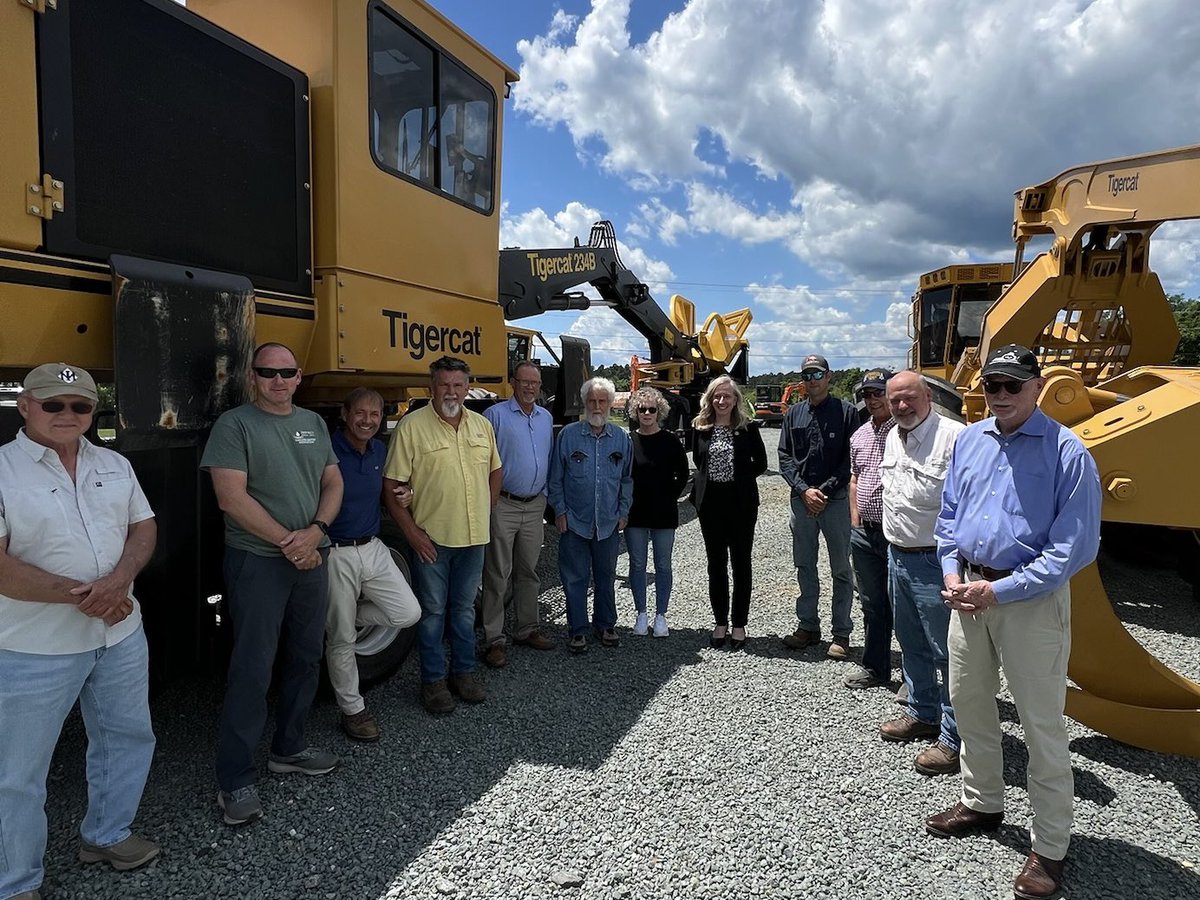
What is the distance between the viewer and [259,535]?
2705mm

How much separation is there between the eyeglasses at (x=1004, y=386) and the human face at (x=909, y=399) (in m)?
0.85

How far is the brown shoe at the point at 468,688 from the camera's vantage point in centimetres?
381

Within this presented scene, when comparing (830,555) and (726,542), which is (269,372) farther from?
(830,555)

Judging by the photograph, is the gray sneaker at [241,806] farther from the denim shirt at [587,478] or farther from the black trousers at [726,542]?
the black trousers at [726,542]

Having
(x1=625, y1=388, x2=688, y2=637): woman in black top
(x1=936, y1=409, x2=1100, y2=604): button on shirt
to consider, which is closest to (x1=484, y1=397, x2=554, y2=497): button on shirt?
(x1=625, y1=388, x2=688, y2=637): woman in black top

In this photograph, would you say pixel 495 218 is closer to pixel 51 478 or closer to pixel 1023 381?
pixel 51 478

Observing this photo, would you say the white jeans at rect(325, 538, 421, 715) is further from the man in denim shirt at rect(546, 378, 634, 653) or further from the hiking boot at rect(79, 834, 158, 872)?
the man in denim shirt at rect(546, 378, 634, 653)

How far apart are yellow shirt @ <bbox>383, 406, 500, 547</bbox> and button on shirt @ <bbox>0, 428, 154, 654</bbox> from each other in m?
1.45

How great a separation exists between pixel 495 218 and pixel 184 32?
74.9 inches

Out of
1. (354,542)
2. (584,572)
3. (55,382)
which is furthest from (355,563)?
(584,572)

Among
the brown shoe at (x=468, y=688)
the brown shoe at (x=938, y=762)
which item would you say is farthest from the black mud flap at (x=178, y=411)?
the brown shoe at (x=938, y=762)

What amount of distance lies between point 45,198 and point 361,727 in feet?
8.40

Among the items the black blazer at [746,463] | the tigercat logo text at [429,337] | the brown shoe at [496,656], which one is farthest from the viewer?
the black blazer at [746,463]

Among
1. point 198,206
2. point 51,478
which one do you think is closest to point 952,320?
point 198,206
